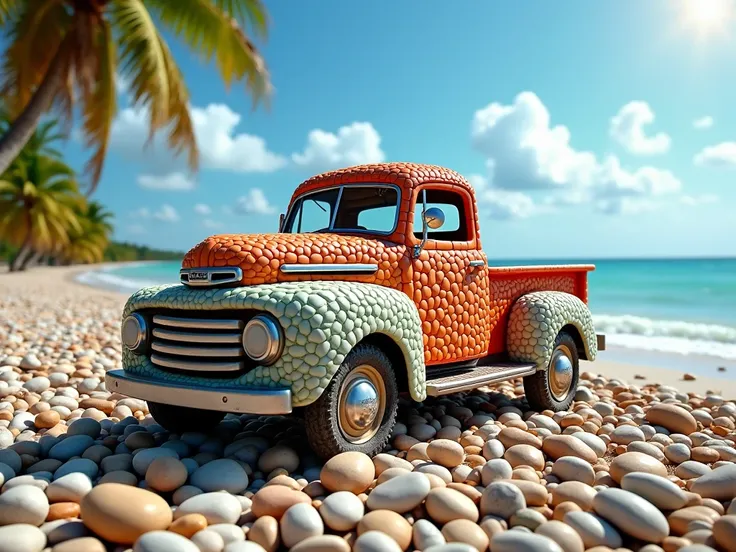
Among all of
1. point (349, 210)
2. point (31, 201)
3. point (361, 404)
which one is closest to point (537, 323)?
point (349, 210)

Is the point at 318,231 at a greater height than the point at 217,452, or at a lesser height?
greater

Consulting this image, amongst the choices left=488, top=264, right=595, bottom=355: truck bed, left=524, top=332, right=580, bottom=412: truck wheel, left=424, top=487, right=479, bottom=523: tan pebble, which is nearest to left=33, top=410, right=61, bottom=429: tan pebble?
left=424, top=487, right=479, bottom=523: tan pebble

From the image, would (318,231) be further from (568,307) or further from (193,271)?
(568,307)

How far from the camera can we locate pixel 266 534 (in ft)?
8.25

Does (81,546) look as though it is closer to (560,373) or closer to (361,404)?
(361,404)

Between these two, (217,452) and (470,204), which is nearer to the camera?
(217,452)

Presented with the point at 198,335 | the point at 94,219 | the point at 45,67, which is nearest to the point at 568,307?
the point at 198,335

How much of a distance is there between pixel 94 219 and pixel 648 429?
2219 inches

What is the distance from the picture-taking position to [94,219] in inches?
2100

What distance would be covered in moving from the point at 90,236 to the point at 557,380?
177 feet

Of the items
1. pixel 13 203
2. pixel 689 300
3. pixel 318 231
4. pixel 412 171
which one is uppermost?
pixel 13 203

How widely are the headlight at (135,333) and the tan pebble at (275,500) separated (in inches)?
54.1

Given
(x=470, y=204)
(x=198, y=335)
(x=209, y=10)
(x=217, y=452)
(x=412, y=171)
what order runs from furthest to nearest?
(x=209, y=10) < (x=470, y=204) < (x=412, y=171) < (x=217, y=452) < (x=198, y=335)

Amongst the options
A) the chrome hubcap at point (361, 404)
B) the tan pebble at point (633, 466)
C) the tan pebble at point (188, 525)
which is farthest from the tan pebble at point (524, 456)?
the tan pebble at point (188, 525)
